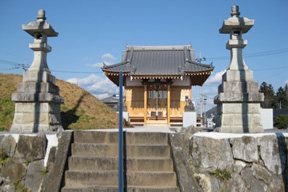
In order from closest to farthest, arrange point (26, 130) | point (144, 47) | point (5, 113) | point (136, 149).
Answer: point (136, 149)
point (26, 130)
point (5, 113)
point (144, 47)

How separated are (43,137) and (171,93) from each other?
11674 millimetres

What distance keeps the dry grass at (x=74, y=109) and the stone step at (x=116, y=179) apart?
4662 millimetres

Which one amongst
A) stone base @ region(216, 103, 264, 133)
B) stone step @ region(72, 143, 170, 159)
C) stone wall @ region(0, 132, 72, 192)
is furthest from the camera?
stone base @ region(216, 103, 264, 133)

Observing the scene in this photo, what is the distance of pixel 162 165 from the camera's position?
17.1 ft

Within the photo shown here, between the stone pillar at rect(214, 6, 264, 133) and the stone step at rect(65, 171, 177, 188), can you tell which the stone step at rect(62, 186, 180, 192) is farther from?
the stone pillar at rect(214, 6, 264, 133)

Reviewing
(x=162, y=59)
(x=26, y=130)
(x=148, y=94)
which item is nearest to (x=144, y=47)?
(x=162, y=59)

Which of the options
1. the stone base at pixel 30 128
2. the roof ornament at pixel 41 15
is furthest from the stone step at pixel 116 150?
the roof ornament at pixel 41 15

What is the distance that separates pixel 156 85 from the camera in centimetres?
1591

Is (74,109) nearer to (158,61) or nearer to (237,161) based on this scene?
(158,61)

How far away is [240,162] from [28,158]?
4.99 metres

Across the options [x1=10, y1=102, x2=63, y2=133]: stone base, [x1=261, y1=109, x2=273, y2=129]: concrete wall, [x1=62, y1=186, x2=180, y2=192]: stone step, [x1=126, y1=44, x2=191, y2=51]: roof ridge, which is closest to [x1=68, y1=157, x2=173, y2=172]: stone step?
[x1=62, y1=186, x2=180, y2=192]: stone step

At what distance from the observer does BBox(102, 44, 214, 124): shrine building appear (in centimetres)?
1516

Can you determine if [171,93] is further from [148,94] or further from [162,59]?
[162,59]

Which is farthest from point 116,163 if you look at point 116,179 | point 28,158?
point 28,158
